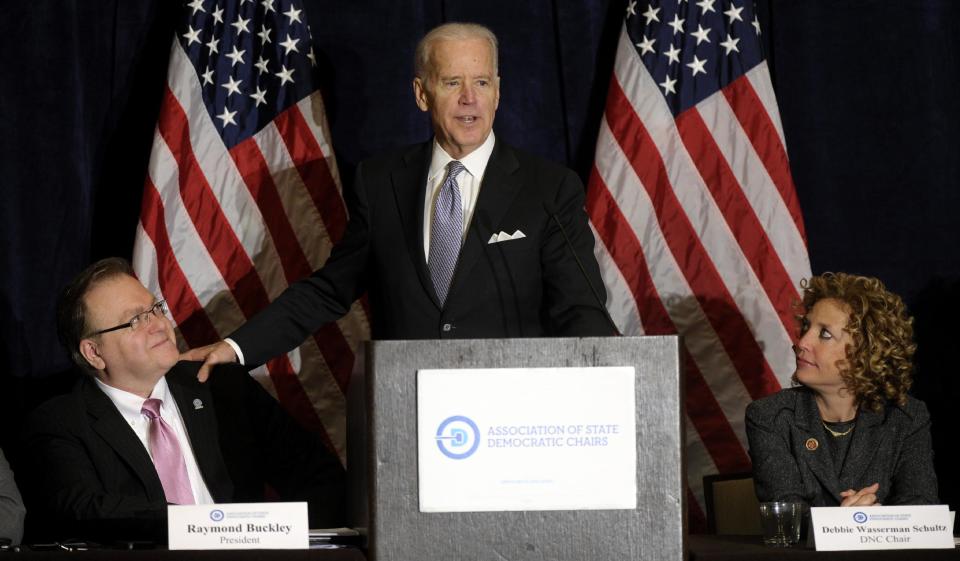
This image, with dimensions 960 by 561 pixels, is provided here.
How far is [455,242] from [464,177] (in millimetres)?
212

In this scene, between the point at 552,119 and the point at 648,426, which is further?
the point at 552,119

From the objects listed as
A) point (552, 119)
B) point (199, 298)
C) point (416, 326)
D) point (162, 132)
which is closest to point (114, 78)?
point (162, 132)

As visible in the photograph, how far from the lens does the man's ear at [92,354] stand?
2971mm

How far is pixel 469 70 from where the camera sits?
10.2 ft

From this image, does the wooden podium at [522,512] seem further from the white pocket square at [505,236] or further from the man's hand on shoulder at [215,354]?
the white pocket square at [505,236]

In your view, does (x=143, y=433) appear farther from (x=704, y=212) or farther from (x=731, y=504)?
(x=704, y=212)

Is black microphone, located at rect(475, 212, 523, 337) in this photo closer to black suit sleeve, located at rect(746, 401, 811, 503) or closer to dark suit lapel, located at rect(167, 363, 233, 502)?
black suit sleeve, located at rect(746, 401, 811, 503)

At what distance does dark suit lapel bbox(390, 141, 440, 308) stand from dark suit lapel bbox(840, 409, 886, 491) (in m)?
1.15

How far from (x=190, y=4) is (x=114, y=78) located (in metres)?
0.45

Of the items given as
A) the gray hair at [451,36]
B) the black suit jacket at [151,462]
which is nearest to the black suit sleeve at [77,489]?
the black suit jacket at [151,462]

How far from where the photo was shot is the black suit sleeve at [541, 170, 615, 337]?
2.87m

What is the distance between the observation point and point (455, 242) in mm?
3082

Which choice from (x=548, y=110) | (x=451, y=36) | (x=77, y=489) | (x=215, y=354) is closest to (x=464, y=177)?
(x=451, y=36)

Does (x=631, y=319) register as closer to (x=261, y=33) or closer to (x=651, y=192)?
(x=651, y=192)
